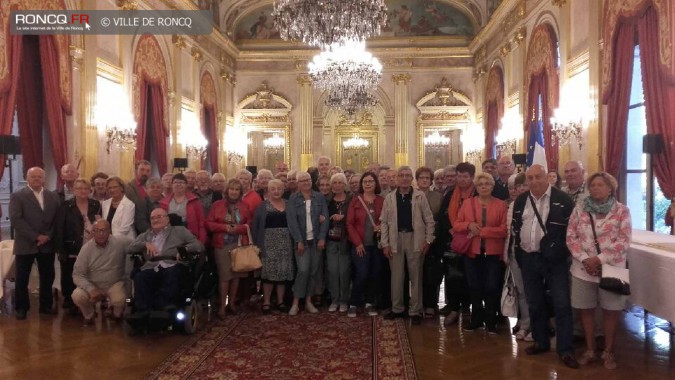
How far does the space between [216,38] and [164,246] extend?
11138 mm

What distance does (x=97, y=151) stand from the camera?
28.5 feet

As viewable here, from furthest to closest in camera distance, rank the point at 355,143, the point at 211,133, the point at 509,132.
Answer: the point at 355,143
the point at 211,133
the point at 509,132

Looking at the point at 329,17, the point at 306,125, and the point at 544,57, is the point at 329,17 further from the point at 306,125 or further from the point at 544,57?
the point at 306,125

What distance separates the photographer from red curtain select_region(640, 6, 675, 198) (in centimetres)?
614

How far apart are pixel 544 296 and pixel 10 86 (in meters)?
6.61

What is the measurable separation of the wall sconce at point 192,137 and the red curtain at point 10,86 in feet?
18.3

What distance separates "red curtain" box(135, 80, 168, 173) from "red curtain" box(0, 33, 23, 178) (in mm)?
3621

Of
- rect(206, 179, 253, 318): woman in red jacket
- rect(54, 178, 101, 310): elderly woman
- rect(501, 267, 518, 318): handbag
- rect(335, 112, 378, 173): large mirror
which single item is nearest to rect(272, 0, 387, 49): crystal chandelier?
rect(206, 179, 253, 318): woman in red jacket

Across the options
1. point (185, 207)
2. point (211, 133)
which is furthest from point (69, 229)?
point (211, 133)

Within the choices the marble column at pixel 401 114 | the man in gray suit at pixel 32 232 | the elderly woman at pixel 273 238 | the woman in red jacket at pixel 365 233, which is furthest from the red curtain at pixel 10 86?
the marble column at pixel 401 114

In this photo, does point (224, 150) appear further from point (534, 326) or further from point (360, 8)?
point (534, 326)

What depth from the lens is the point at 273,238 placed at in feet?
18.4

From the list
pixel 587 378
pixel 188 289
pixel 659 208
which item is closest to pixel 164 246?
pixel 188 289

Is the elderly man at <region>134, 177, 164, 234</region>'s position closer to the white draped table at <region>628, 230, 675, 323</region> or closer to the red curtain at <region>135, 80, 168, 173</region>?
the white draped table at <region>628, 230, 675, 323</region>
